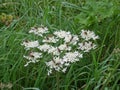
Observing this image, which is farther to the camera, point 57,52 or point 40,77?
point 40,77

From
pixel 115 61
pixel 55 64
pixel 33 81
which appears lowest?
pixel 33 81

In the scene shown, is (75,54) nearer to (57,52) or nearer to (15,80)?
(57,52)

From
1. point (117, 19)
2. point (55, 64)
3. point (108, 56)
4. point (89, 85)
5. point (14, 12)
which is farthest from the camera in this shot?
point (14, 12)

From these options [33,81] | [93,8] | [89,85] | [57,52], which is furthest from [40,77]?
[93,8]

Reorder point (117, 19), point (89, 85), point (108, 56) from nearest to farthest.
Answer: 1. point (89, 85)
2. point (108, 56)
3. point (117, 19)

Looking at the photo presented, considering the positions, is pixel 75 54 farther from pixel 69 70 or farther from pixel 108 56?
pixel 108 56

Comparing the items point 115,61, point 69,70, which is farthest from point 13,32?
point 115,61

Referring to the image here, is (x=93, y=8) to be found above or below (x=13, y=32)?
above
